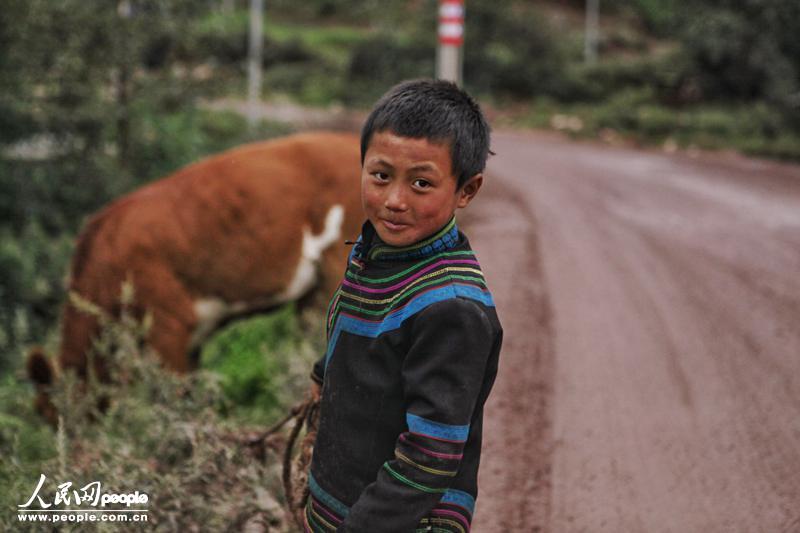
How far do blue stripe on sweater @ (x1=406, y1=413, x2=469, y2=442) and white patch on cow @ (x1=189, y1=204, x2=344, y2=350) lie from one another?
3.53 meters

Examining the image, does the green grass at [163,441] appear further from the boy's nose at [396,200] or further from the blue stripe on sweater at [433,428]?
the boy's nose at [396,200]

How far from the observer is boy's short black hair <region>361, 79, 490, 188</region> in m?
2.05

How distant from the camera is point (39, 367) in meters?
4.78

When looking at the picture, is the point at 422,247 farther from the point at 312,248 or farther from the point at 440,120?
the point at 312,248

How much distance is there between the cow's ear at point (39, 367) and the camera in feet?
15.4

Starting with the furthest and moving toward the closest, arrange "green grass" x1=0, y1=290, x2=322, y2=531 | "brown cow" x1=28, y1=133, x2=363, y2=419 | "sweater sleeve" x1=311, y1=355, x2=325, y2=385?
"brown cow" x1=28, y1=133, x2=363, y2=419 < "green grass" x1=0, y1=290, x2=322, y2=531 < "sweater sleeve" x1=311, y1=355, x2=325, y2=385

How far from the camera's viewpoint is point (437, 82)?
215 cm

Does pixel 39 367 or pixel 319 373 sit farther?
pixel 39 367

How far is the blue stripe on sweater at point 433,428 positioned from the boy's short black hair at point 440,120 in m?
0.57

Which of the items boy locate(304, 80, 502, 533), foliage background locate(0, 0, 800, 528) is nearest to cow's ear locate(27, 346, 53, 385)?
foliage background locate(0, 0, 800, 528)

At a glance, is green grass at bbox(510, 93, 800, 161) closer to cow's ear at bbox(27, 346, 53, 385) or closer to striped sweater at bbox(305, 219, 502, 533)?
cow's ear at bbox(27, 346, 53, 385)

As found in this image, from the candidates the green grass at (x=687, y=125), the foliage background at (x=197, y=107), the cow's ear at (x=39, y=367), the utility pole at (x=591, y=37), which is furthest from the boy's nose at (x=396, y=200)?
the utility pole at (x=591, y=37)

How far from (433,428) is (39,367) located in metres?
3.48

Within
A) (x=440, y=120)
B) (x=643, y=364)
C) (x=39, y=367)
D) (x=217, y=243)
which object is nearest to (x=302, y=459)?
(x=440, y=120)
